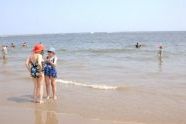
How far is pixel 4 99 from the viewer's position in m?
10.8

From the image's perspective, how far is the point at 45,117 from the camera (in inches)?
335

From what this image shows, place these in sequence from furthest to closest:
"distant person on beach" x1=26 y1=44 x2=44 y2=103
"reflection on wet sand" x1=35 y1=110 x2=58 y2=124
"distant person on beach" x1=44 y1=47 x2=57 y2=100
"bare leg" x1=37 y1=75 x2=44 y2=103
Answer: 1. "distant person on beach" x1=44 y1=47 x2=57 y2=100
2. "bare leg" x1=37 y1=75 x2=44 y2=103
3. "distant person on beach" x1=26 y1=44 x2=44 y2=103
4. "reflection on wet sand" x1=35 y1=110 x2=58 y2=124

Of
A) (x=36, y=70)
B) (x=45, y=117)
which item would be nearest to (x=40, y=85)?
(x=36, y=70)

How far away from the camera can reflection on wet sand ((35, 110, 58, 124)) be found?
810 centimetres

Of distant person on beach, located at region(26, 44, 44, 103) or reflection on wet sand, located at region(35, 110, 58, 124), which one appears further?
distant person on beach, located at region(26, 44, 44, 103)

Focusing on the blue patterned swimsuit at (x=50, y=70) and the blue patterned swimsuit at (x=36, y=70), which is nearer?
the blue patterned swimsuit at (x=36, y=70)

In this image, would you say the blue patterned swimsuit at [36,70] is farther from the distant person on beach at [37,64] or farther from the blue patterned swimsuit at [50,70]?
the blue patterned swimsuit at [50,70]

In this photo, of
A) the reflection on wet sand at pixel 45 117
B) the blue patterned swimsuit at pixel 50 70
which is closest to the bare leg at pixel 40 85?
the blue patterned swimsuit at pixel 50 70

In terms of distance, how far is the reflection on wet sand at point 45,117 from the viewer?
8.10 meters

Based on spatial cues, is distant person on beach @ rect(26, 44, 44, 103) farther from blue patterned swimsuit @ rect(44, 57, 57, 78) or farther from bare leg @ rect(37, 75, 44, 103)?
blue patterned swimsuit @ rect(44, 57, 57, 78)

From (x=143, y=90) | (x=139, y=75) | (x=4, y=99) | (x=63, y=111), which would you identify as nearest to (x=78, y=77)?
(x=139, y=75)

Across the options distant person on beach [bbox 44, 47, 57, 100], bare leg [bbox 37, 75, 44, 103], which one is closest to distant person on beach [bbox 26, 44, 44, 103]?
bare leg [bbox 37, 75, 44, 103]

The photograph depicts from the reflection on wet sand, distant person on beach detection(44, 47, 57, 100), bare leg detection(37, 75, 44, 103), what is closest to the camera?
the reflection on wet sand

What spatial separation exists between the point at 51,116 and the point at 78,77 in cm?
799
